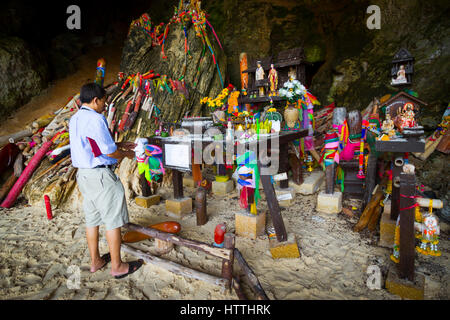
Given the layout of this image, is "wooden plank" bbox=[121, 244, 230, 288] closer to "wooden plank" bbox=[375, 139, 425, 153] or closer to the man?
the man

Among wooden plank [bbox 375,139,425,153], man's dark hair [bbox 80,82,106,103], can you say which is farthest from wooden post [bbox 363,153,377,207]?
man's dark hair [bbox 80,82,106,103]

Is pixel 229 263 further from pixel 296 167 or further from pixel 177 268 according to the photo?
pixel 296 167

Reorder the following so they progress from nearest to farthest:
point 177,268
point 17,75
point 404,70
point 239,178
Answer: point 177,268 → point 404,70 → point 239,178 → point 17,75

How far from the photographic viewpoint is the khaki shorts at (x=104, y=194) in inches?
104

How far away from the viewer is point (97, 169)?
265 cm

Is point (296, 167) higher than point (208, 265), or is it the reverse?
point (296, 167)

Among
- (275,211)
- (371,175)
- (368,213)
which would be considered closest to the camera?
(275,211)

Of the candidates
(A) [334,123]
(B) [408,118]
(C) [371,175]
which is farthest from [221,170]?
(B) [408,118]

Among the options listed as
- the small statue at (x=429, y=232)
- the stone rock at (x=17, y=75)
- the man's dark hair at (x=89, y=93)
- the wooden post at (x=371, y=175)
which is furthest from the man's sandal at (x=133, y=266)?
the stone rock at (x=17, y=75)

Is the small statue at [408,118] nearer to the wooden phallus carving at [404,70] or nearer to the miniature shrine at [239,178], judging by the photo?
the miniature shrine at [239,178]

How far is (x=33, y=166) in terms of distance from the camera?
5812 millimetres

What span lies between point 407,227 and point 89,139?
3258 millimetres

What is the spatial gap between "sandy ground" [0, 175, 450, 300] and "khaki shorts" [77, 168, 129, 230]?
707mm

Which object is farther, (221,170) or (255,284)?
(221,170)
